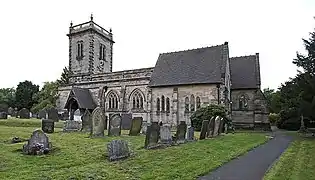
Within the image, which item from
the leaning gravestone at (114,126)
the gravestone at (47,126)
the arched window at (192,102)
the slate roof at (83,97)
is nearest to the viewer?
the leaning gravestone at (114,126)

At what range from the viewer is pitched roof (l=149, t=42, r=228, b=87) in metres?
35.8

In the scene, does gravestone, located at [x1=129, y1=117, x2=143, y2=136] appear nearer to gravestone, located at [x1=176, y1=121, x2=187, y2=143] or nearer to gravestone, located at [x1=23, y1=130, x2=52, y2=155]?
gravestone, located at [x1=176, y1=121, x2=187, y2=143]

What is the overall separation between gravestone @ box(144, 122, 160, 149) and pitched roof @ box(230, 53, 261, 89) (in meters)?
28.4

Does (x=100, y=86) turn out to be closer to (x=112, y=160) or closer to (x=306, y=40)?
(x=306, y=40)

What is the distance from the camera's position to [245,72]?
42.3m

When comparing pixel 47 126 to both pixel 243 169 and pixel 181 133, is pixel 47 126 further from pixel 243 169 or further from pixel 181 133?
pixel 243 169

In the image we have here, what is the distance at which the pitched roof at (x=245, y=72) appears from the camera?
40375mm

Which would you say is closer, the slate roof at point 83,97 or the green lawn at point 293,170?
the green lawn at point 293,170

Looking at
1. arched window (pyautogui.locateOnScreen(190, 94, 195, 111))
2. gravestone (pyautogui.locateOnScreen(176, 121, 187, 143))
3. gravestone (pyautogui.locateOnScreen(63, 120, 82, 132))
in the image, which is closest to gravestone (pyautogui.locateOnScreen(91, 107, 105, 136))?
gravestone (pyautogui.locateOnScreen(63, 120, 82, 132))

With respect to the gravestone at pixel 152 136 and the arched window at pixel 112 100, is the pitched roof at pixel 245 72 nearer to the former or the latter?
the arched window at pixel 112 100

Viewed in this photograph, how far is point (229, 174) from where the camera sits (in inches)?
367

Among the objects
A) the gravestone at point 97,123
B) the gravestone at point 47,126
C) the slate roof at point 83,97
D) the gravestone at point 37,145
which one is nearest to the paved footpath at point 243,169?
the gravestone at point 37,145

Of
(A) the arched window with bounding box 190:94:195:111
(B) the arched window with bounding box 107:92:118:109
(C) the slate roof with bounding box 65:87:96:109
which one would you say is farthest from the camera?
(B) the arched window with bounding box 107:92:118:109

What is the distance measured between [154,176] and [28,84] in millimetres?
77180
